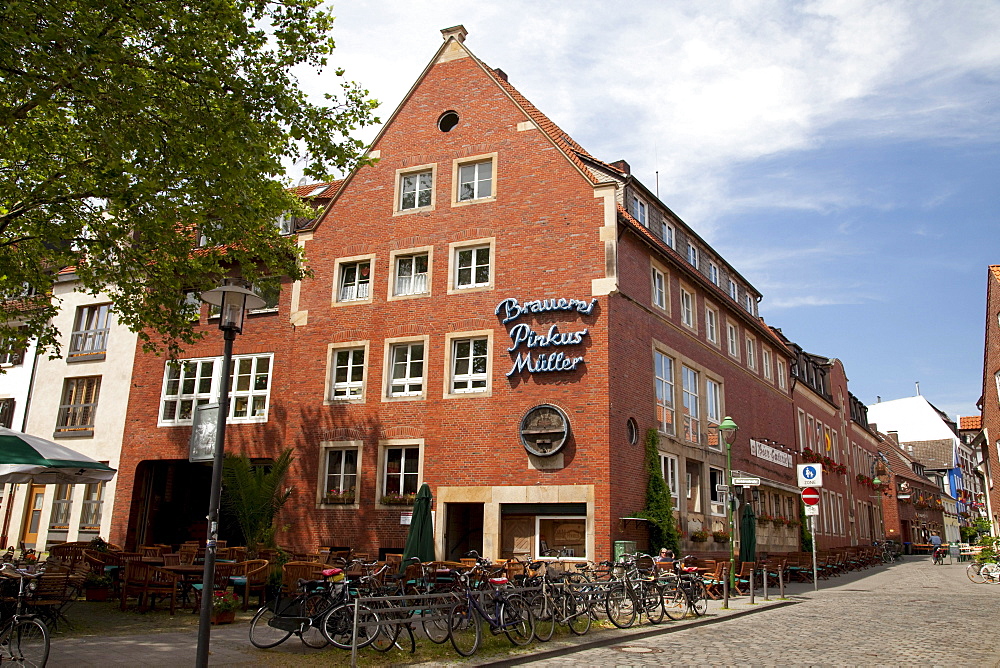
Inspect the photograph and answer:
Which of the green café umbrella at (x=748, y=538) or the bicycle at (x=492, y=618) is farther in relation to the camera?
the green café umbrella at (x=748, y=538)

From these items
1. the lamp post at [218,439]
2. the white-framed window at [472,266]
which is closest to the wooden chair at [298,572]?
the lamp post at [218,439]

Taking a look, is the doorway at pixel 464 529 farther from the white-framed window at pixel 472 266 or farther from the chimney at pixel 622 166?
the chimney at pixel 622 166

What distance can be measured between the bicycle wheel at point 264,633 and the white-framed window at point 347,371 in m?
11.9

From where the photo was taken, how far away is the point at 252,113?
1409 centimetres

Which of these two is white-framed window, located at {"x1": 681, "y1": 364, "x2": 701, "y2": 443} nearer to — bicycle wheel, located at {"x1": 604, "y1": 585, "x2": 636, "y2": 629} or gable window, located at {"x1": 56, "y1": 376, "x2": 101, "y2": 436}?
bicycle wheel, located at {"x1": 604, "y1": 585, "x2": 636, "y2": 629}

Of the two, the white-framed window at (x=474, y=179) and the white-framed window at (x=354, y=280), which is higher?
the white-framed window at (x=474, y=179)

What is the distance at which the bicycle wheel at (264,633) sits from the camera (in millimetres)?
10664

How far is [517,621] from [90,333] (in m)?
22.7

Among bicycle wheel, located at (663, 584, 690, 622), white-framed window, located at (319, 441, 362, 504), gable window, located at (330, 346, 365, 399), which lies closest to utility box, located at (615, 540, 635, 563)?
bicycle wheel, located at (663, 584, 690, 622)

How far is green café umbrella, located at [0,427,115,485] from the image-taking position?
525 inches

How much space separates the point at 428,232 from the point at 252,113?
958 centimetres

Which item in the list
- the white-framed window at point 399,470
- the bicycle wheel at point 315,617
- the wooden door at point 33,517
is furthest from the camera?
the wooden door at point 33,517

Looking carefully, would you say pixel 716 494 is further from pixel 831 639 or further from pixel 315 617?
pixel 315 617

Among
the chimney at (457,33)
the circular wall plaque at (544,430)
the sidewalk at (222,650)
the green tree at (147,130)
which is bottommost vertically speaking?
the sidewalk at (222,650)
